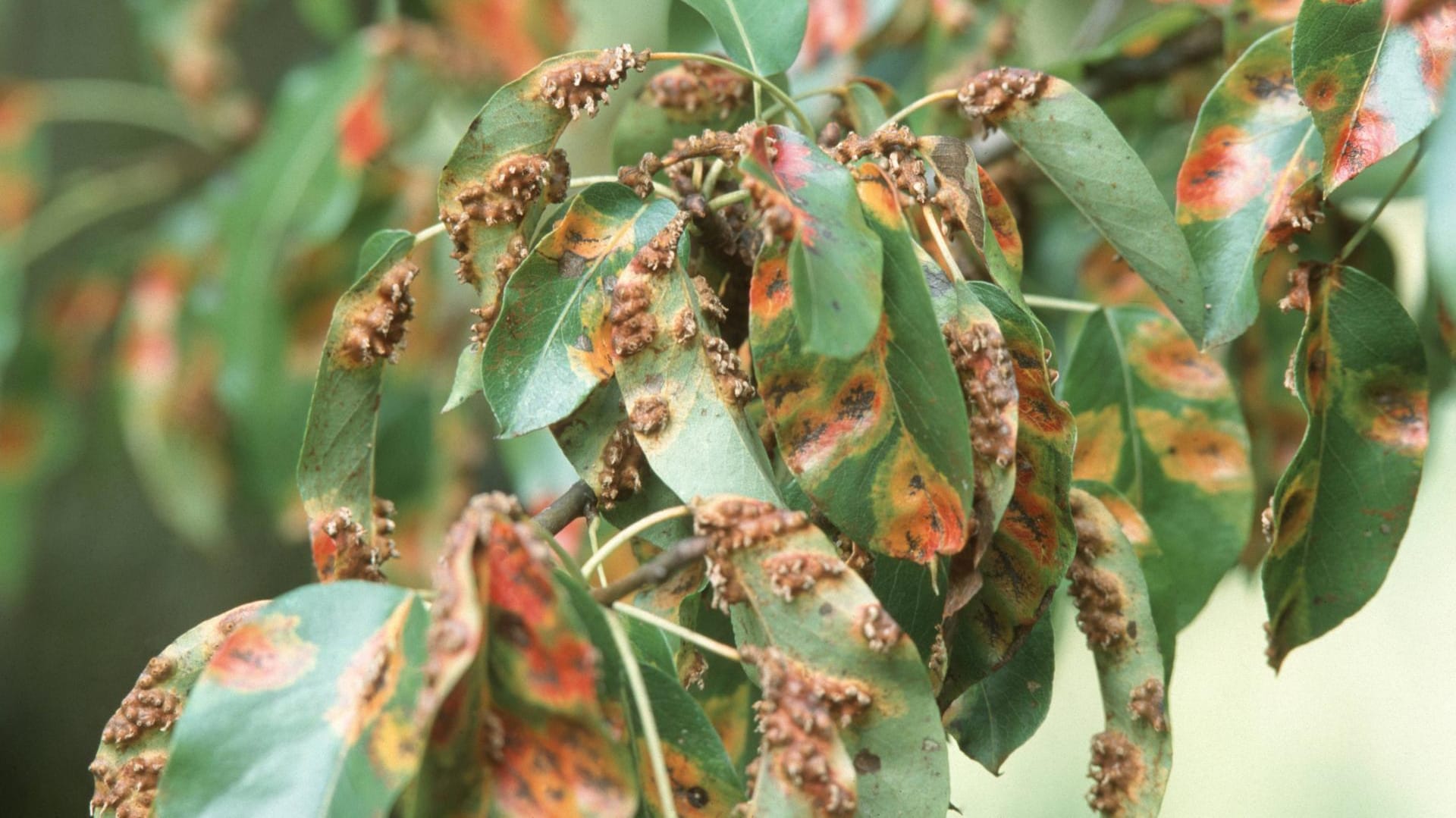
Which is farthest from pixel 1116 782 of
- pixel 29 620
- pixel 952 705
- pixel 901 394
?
pixel 29 620

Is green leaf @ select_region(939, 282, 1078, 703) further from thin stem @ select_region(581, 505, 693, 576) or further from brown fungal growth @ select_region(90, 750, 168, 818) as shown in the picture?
brown fungal growth @ select_region(90, 750, 168, 818)

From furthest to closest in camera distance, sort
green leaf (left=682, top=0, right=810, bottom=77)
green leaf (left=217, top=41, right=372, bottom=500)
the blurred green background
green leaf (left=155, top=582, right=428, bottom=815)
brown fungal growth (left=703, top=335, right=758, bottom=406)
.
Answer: the blurred green background < green leaf (left=217, top=41, right=372, bottom=500) < green leaf (left=682, top=0, right=810, bottom=77) < brown fungal growth (left=703, top=335, right=758, bottom=406) < green leaf (left=155, top=582, right=428, bottom=815)

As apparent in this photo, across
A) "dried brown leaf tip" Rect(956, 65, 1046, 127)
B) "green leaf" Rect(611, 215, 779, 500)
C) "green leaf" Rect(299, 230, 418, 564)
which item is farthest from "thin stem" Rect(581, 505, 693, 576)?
"dried brown leaf tip" Rect(956, 65, 1046, 127)

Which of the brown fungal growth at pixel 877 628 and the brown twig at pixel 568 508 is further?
the brown twig at pixel 568 508

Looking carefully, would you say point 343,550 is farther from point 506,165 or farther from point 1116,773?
point 1116,773

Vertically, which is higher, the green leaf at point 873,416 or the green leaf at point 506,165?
the green leaf at point 506,165

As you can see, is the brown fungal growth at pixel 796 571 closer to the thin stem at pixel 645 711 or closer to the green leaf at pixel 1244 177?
the thin stem at pixel 645 711

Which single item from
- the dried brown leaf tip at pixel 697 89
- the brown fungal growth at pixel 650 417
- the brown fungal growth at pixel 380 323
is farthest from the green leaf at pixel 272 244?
the brown fungal growth at pixel 650 417

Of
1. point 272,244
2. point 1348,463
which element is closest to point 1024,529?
point 1348,463
